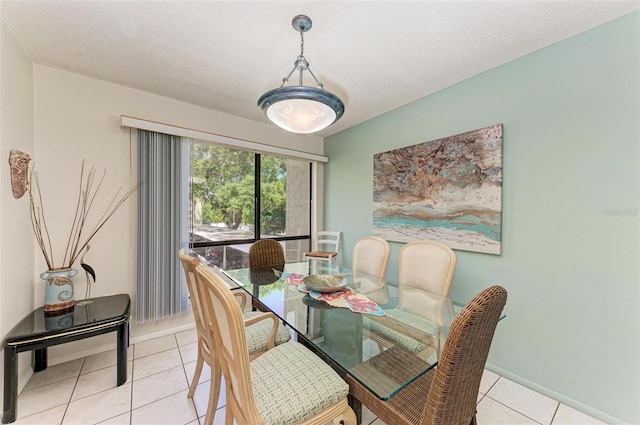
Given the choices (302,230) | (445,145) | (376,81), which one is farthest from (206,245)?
(445,145)

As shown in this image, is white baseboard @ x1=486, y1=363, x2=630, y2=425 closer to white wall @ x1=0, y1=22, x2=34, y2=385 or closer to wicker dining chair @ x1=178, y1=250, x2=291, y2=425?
wicker dining chair @ x1=178, y1=250, x2=291, y2=425

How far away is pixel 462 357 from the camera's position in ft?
2.75

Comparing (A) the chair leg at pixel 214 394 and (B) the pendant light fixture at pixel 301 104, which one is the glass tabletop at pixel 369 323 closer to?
(A) the chair leg at pixel 214 394

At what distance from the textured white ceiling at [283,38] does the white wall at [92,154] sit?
177mm

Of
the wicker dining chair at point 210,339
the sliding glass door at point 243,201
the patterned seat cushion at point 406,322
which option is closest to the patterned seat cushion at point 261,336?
the wicker dining chair at point 210,339

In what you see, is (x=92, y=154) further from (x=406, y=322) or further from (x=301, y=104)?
(x=406, y=322)

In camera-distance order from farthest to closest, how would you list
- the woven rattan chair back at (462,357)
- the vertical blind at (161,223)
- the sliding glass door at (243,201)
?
the sliding glass door at (243,201)
the vertical blind at (161,223)
the woven rattan chair back at (462,357)

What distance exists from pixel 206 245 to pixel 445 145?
9.11 ft

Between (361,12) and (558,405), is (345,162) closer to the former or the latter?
(361,12)

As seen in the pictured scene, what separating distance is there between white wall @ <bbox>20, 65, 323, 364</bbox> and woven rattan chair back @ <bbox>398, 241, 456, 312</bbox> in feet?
8.03

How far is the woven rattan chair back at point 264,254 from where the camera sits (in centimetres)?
263

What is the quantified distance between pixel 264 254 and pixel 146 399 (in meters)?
1.40

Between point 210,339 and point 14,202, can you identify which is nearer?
point 210,339

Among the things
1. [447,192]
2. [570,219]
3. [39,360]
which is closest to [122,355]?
[39,360]
